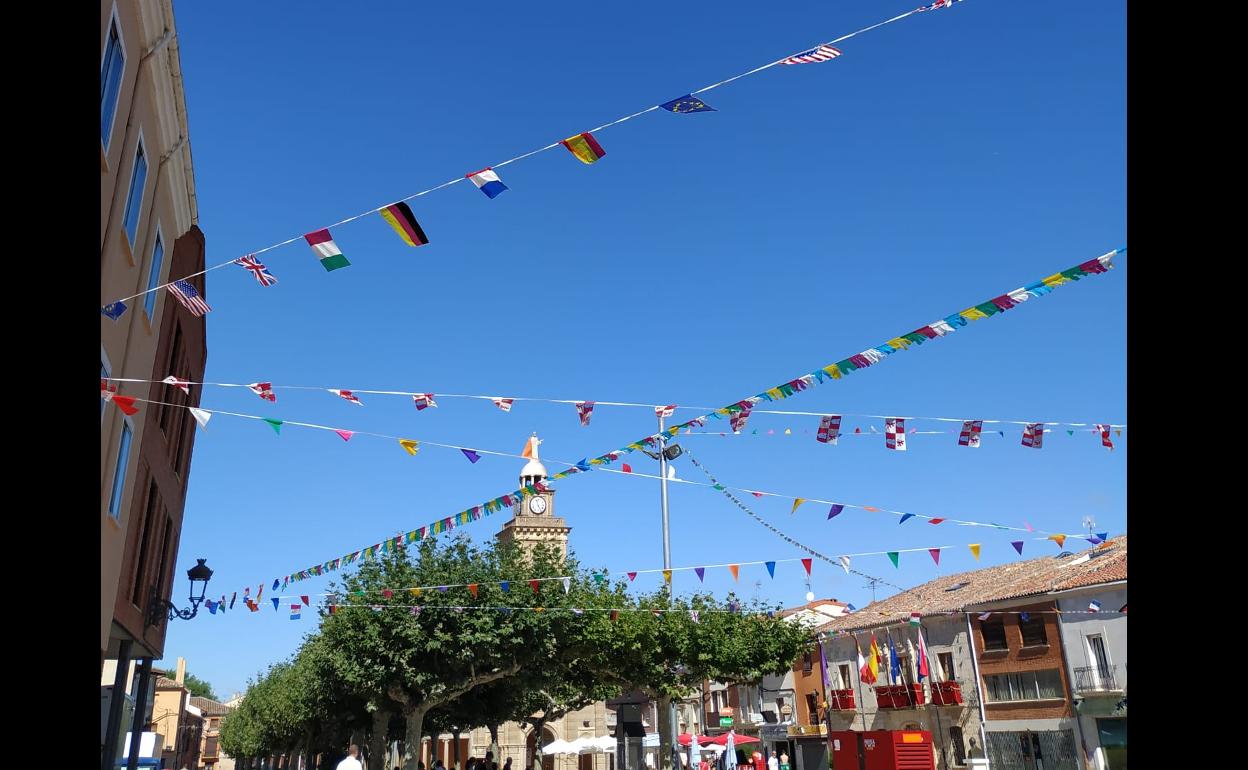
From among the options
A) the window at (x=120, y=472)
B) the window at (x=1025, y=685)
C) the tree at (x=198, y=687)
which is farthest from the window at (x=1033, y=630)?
the tree at (x=198, y=687)

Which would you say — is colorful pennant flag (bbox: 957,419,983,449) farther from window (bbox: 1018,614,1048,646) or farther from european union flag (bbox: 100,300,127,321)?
window (bbox: 1018,614,1048,646)

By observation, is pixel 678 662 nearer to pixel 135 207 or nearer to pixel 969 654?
pixel 969 654

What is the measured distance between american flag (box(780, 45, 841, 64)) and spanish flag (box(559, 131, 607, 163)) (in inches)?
64.3

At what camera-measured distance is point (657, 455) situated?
23.9m

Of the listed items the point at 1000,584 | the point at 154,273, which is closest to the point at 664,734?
the point at 1000,584

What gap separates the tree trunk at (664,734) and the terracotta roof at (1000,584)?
12.2 meters

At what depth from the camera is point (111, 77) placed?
32.1 ft

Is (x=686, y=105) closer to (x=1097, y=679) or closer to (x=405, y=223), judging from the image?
(x=405, y=223)

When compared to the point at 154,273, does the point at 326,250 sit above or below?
below

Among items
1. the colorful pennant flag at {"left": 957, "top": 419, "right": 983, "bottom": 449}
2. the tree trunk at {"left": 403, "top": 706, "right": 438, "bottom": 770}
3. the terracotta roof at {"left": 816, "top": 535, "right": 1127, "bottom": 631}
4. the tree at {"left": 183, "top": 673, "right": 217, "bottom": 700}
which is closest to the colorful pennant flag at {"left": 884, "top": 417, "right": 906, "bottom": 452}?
the colorful pennant flag at {"left": 957, "top": 419, "right": 983, "bottom": 449}

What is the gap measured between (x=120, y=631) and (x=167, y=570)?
498cm

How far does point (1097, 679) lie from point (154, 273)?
29942 millimetres

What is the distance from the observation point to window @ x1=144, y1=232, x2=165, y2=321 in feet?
43.4
